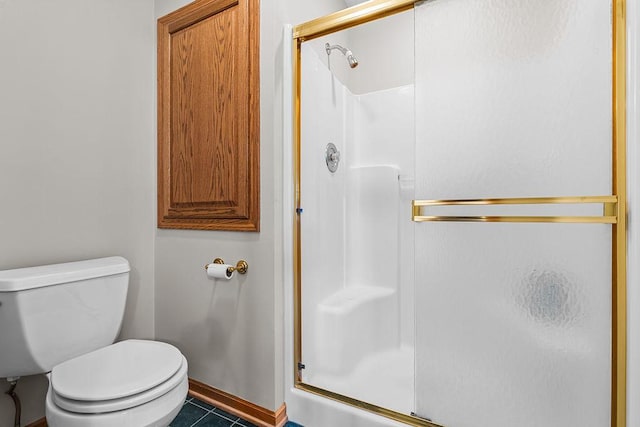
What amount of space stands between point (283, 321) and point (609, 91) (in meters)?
1.40

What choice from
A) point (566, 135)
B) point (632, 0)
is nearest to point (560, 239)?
A: point (566, 135)

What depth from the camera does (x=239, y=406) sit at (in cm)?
145

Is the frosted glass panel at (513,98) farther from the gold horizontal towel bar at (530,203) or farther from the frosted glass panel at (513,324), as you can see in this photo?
the frosted glass panel at (513,324)

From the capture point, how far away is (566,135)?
950 millimetres

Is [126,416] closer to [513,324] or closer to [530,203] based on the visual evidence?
[513,324]

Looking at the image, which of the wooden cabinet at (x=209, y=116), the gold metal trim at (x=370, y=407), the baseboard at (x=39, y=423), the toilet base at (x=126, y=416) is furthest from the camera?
the wooden cabinet at (x=209, y=116)

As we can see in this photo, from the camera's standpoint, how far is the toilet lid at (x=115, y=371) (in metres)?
0.92

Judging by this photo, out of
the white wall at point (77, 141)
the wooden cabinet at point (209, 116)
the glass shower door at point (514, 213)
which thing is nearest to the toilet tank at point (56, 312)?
the white wall at point (77, 141)

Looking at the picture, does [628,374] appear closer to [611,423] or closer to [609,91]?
[611,423]

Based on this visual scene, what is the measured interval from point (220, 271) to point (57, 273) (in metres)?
0.57

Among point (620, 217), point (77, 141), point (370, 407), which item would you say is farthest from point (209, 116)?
point (620, 217)

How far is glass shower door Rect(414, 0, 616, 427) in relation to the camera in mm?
927

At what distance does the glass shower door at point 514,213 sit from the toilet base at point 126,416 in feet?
2.89

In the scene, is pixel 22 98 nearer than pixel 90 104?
Yes
